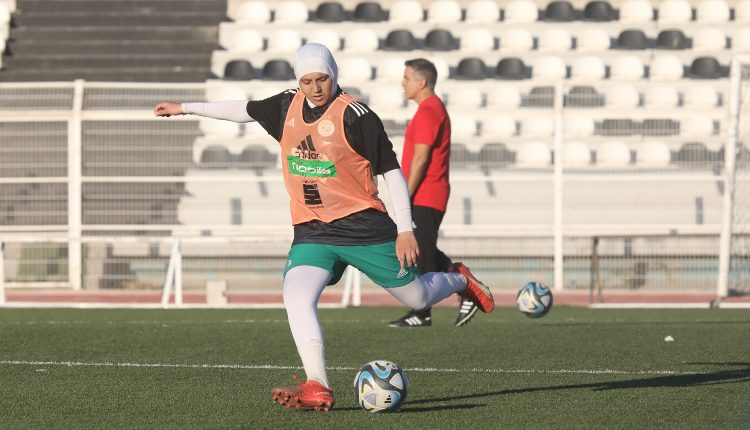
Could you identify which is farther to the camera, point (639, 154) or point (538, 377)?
point (639, 154)

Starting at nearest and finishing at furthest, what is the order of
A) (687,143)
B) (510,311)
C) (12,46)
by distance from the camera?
(510,311)
(687,143)
(12,46)

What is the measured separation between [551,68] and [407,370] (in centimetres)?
1478

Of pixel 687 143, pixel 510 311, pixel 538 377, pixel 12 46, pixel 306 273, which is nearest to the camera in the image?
pixel 306 273

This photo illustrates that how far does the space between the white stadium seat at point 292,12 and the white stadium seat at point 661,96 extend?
6.26m

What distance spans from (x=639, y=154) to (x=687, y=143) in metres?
0.87

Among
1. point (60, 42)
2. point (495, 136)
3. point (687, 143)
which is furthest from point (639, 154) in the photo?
point (60, 42)

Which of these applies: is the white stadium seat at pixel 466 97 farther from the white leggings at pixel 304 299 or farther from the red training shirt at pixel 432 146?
the white leggings at pixel 304 299

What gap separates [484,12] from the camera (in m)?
23.9

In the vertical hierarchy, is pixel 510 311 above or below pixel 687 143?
below

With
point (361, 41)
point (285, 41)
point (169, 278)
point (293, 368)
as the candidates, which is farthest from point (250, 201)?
point (293, 368)

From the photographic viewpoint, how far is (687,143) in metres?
18.3

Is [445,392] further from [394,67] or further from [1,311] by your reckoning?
[394,67]

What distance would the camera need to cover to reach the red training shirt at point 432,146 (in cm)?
1029

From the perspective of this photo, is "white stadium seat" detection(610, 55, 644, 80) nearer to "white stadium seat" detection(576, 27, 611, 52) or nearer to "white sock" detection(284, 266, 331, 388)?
"white stadium seat" detection(576, 27, 611, 52)
